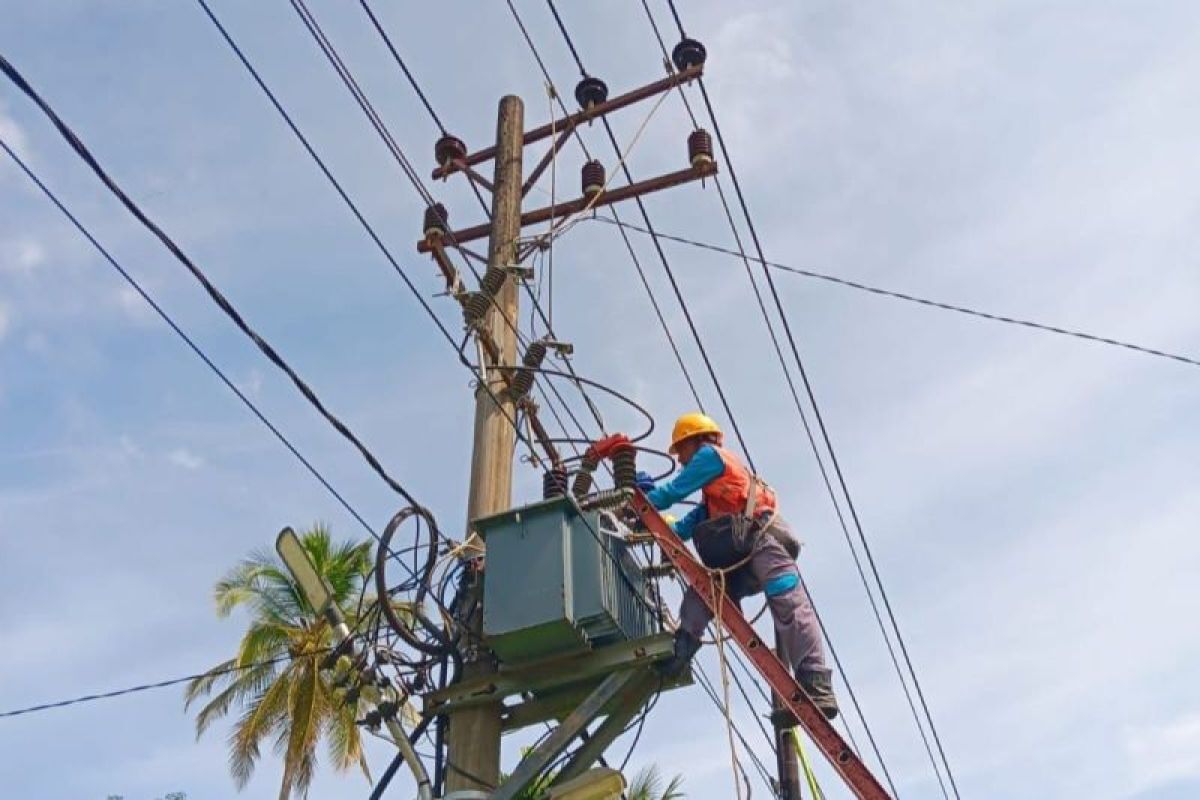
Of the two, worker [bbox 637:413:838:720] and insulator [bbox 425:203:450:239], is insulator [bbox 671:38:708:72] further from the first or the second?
worker [bbox 637:413:838:720]

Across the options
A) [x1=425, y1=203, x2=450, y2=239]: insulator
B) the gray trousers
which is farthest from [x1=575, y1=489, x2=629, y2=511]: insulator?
[x1=425, y1=203, x2=450, y2=239]: insulator

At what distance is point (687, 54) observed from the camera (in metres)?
8.12

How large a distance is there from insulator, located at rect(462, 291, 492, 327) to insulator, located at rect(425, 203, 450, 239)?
2.39 feet

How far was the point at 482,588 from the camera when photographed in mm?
5930

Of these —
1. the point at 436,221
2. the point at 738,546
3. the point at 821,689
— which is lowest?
the point at 821,689

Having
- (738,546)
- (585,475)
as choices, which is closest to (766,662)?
(738,546)

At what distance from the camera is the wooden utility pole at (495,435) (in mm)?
5387

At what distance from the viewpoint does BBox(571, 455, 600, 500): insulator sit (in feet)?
21.7

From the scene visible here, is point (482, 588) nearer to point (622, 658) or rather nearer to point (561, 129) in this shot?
point (622, 658)

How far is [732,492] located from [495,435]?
4.46ft

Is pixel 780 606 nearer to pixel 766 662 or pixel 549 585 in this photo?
pixel 766 662

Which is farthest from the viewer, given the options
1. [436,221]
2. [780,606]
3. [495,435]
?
[436,221]

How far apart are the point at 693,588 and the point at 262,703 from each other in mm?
12233

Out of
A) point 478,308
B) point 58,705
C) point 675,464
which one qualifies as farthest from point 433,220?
point 58,705
